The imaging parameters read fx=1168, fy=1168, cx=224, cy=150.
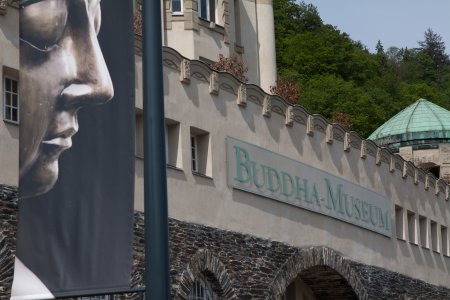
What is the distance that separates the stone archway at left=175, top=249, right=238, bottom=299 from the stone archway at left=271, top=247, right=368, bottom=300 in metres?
2.77

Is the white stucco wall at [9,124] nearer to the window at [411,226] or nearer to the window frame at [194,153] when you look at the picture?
the window frame at [194,153]

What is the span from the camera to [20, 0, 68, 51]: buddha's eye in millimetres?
12805

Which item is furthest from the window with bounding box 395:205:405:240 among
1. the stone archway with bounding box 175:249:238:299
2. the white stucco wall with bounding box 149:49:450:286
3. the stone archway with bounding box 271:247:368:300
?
the stone archway with bounding box 175:249:238:299

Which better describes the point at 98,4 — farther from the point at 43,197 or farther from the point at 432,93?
the point at 432,93

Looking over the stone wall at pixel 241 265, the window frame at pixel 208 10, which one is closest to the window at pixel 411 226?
the stone wall at pixel 241 265

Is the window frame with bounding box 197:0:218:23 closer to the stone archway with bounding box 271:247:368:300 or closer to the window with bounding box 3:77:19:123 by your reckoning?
the stone archway with bounding box 271:247:368:300

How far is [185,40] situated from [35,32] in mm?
24262

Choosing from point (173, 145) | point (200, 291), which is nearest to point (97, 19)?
point (173, 145)

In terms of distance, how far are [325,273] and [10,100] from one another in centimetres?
1221

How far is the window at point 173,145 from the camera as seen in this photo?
24281mm

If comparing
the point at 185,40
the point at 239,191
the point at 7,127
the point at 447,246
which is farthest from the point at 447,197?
the point at 7,127

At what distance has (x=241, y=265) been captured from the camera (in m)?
25.4

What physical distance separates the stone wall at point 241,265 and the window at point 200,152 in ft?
4.72

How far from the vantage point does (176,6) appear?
124 feet
